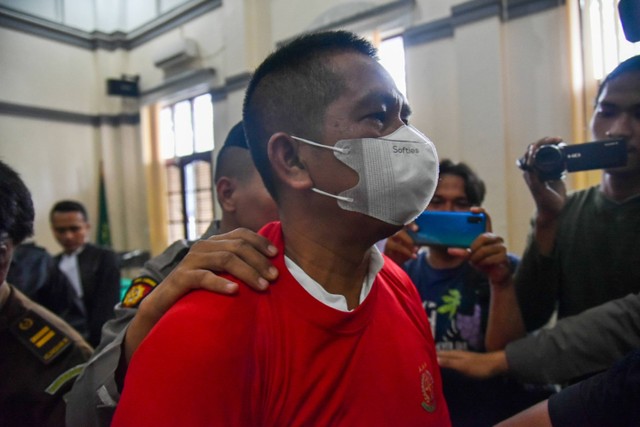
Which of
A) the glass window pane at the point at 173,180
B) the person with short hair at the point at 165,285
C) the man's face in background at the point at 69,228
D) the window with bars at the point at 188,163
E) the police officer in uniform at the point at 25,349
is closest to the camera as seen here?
the person with short hair at the point at 165,285

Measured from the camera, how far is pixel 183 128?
20.9ft

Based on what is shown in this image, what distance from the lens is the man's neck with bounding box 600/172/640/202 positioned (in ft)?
4.24

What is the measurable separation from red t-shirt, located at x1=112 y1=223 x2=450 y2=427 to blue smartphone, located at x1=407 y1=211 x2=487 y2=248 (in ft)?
1.66

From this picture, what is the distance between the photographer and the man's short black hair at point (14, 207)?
113cm

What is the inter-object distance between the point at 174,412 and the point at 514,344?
3.14 feet

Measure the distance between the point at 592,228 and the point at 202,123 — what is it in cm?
551

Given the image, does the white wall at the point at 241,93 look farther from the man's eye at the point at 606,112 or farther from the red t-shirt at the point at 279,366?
the red t-shirt at the point at 279,366

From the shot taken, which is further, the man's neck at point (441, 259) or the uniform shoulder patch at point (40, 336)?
the man's neck at point (441, 259)

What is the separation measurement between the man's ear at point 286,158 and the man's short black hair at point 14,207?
76cm

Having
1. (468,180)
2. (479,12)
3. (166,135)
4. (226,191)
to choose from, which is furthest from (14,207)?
(166,135)

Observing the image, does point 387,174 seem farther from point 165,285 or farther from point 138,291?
point 138,291

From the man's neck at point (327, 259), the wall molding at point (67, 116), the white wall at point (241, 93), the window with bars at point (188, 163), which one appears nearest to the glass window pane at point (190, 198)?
the window with bars at point (188, 163)

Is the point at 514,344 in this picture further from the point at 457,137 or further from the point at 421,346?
the point at 457,137

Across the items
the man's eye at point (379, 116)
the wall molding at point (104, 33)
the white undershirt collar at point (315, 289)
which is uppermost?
the wall molding at point (104, 33)
